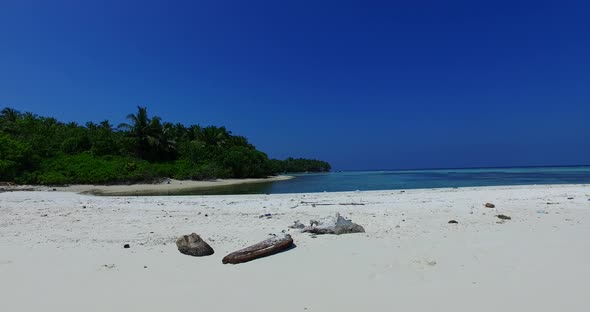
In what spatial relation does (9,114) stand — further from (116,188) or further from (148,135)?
(116,188)

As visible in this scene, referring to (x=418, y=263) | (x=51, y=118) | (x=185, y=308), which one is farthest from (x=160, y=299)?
(x=51, y=118)

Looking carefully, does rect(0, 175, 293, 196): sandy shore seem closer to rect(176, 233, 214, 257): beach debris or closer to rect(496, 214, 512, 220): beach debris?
rect(176, 233, 214, 257): beach debris

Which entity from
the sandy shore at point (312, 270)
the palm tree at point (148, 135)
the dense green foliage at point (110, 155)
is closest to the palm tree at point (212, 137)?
the dense green foliage at point (110, 155)

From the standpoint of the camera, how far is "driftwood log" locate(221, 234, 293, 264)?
5477 millimetres

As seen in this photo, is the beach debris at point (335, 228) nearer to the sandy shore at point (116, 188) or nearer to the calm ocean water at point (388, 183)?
the calm ocean water at point (388, 183)

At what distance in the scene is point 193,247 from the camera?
19.5 feet

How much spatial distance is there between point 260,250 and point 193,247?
1.19 meters

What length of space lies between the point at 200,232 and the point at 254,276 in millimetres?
3475

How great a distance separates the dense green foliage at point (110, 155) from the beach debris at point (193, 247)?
3564 cm

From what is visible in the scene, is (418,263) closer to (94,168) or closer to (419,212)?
(419,212)

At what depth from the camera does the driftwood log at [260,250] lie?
18.0 ft

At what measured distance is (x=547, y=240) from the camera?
21.7 feet

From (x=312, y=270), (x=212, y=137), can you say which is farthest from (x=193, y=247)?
(x=212, y=137)

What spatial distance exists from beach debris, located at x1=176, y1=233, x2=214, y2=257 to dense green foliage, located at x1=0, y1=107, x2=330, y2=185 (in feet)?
117
